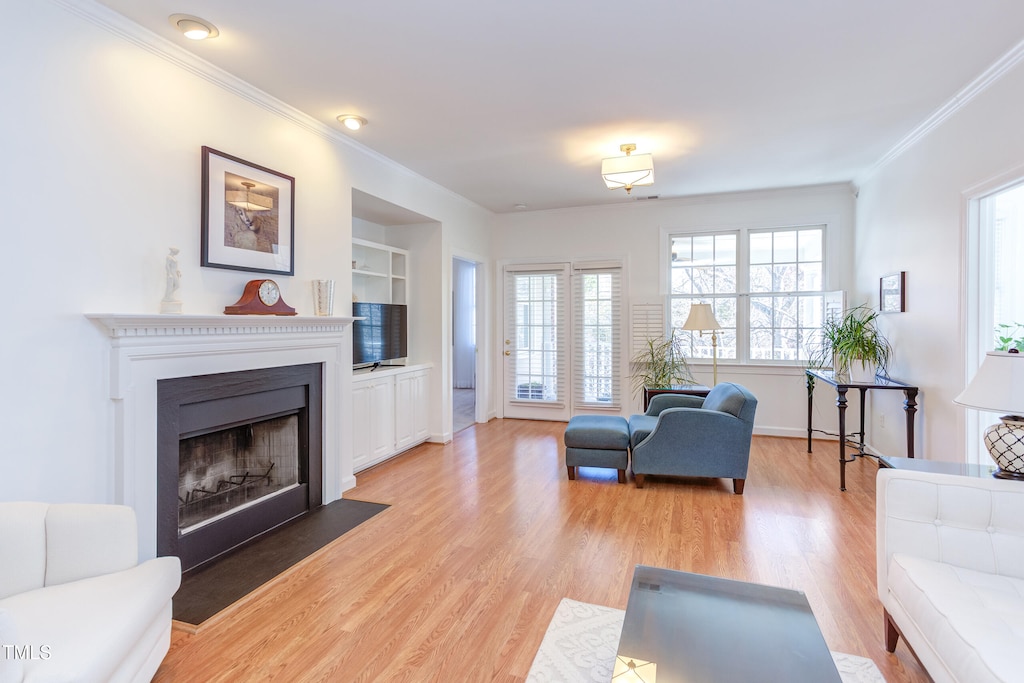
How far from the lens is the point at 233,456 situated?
308 centimetres

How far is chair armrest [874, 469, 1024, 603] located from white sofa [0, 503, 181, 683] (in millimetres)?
2608

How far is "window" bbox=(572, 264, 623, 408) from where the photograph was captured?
6.16m

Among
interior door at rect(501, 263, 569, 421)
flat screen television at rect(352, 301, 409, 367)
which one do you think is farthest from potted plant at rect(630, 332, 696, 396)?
flat screen television at rect(352, 301, 409, 367)

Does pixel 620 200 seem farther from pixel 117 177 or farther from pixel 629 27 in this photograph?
pixel 117 177

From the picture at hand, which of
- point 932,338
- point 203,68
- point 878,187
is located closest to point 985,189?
point 932,338

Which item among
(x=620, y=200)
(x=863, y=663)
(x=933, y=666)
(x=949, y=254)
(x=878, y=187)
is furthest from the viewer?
(x=620, y=200)

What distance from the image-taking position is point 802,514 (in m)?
3.38

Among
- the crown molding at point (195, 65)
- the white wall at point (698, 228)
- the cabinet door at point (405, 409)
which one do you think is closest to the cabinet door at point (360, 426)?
the cabinet door at point (405, 409)

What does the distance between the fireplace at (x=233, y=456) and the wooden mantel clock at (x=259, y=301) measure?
14.0 inches

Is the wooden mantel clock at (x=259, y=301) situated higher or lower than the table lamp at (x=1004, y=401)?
higher

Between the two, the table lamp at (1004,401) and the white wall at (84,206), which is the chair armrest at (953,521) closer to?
the table lamp at (1004,401)

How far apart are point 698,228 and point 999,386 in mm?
4132

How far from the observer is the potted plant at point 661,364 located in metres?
5.81

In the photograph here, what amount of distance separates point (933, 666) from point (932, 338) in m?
2.83
